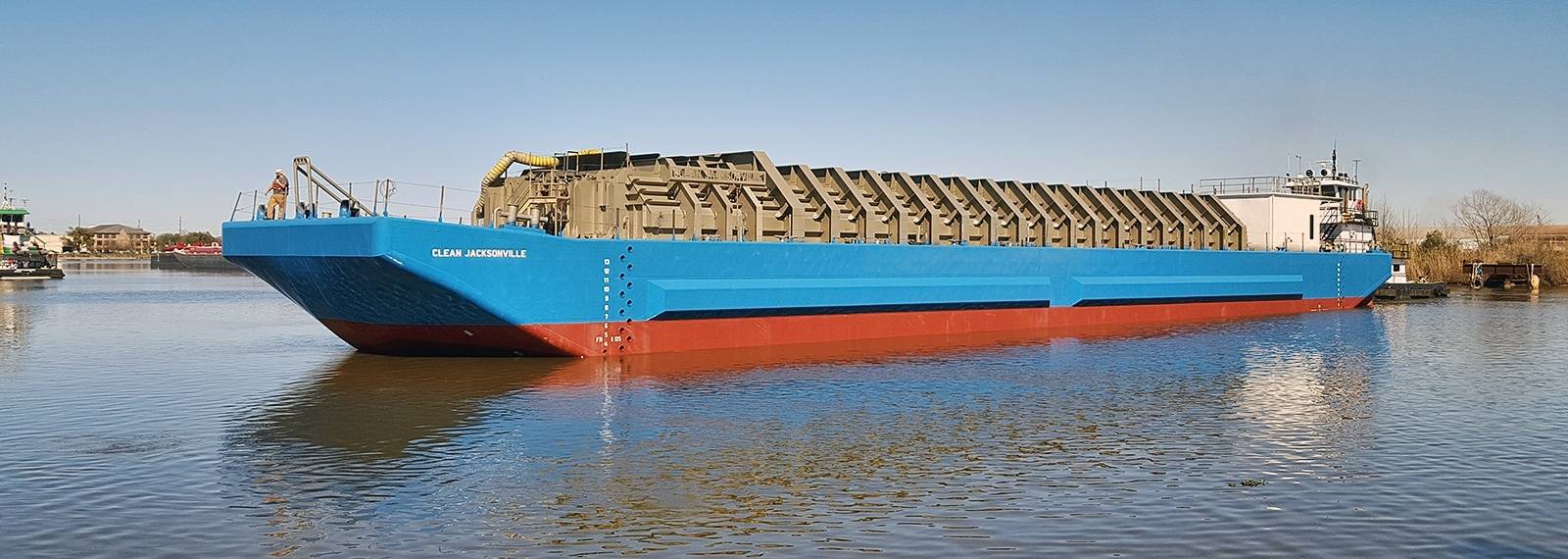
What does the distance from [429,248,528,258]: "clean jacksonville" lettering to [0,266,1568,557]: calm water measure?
1.80 meters

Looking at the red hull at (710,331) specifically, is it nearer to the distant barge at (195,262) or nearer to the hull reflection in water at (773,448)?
the hull reflection in water at (773,448)

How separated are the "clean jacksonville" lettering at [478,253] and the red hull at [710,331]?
3.94 ft

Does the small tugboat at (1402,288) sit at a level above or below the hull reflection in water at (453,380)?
above

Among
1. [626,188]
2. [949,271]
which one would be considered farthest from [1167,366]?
[626,188]

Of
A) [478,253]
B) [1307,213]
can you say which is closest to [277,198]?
[478,253]

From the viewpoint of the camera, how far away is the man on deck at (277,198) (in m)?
19.8

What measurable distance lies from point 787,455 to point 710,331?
34.3ft

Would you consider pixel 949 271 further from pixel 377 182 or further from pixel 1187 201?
pixel 1187 201

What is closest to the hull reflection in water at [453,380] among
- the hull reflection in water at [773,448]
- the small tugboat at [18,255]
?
the hull reflection in water at [773,448]

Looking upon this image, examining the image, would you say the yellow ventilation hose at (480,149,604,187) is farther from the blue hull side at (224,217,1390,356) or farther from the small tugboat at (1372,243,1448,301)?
the small tugboat at (1372,243,1448,301)

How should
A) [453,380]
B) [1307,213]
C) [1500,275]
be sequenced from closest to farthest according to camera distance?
1. [453,380]
2. [1307,213]
3. [1500,275]

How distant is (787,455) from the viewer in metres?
12.1

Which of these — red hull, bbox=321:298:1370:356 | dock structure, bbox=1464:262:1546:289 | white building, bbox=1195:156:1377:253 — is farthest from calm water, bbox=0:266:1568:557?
dock structure, bbox=1464:262:1546:289

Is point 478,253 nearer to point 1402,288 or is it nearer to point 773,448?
point 773,448
